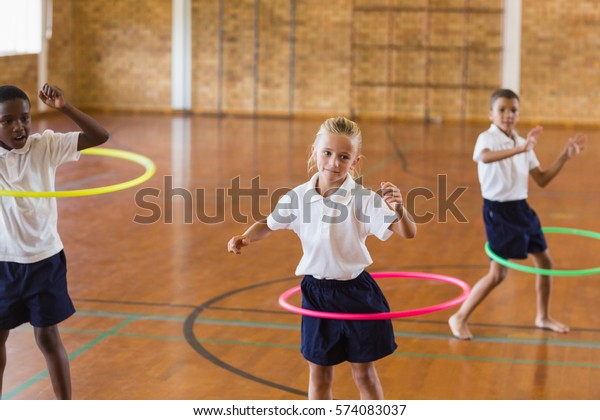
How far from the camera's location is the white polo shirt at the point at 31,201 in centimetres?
397

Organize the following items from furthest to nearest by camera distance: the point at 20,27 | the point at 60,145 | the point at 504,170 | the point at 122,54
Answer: the point at 122,54
the point at 20,27
the point at 504,170
the point at 60,145

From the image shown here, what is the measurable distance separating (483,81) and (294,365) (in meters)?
14.2

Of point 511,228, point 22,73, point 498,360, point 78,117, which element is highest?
point 22,73

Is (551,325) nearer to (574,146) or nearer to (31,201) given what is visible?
(574,146)

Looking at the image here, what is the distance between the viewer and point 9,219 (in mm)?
3979

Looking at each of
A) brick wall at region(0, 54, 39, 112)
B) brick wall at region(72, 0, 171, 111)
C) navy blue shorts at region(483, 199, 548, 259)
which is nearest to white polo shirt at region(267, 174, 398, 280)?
navy blue shorts at region(483, 199, 548, 259)

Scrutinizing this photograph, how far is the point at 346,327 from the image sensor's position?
12.4 feet

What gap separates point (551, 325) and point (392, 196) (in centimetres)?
300

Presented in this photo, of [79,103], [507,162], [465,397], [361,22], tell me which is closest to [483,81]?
[361,22]

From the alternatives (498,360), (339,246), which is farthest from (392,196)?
(498,360)

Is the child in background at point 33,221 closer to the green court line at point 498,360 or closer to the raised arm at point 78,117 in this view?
the raised arm at point 78,117

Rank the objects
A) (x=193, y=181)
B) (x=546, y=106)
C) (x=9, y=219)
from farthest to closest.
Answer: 1. (x=546, y=106)
2. (x=193, y=181)
3. (x=9, y=219)

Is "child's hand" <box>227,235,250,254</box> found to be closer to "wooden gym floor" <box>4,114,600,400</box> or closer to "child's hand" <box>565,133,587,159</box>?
"wooden gym floor" <box>4,114,600,400</box>

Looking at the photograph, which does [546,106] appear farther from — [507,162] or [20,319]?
[20,319]
